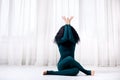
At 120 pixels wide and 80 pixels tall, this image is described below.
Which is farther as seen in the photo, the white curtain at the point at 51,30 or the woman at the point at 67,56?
the white curtain at the point at 51,30

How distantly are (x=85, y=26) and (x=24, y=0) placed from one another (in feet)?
4.05

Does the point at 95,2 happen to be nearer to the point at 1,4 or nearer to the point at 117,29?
the point at 117,29

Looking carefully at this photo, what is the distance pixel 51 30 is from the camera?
13.1 ft

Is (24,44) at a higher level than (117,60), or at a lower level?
higher

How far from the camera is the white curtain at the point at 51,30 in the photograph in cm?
392

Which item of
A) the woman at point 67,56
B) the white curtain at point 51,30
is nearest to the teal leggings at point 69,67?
the woman at point 67,56

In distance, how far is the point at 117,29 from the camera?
4062mm

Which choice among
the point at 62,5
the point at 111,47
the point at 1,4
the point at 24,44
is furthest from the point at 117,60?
the point at 1,4

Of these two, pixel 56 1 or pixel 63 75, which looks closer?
pixel 63 75

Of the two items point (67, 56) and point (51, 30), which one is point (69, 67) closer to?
point (67, 56)

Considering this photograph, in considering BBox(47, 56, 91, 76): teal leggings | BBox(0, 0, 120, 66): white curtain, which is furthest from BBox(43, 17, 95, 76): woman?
BBox(0, 0, 120, 66): white curtain

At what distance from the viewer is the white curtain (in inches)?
154

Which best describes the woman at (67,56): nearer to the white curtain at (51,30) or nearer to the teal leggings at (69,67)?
the teal leggings at (69,67)

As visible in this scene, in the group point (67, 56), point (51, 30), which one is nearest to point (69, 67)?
point (67, 56)
